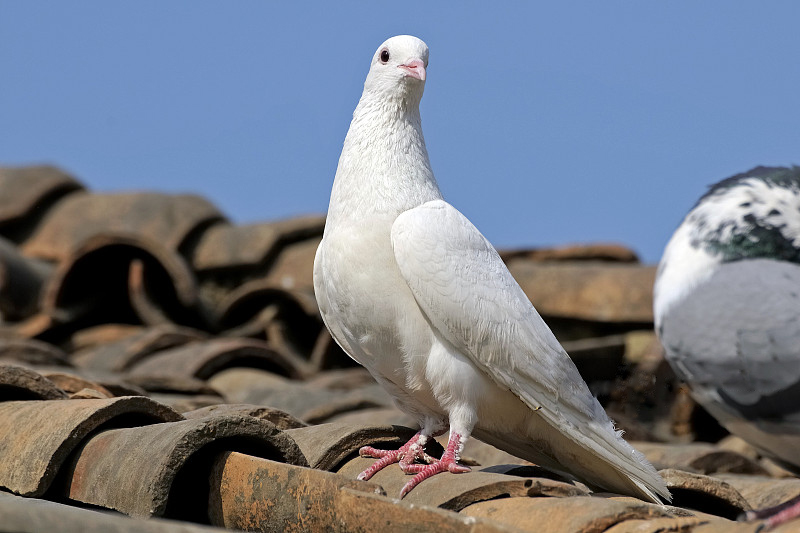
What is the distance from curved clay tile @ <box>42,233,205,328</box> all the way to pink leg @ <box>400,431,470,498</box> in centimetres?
479

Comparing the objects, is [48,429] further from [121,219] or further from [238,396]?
[121,219]

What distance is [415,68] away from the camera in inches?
149

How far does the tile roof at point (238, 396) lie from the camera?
2.57 m

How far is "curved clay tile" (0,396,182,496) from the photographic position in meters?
2.96

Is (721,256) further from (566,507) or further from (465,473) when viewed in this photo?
(465,473)

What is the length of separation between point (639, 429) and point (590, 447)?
2.37 metres

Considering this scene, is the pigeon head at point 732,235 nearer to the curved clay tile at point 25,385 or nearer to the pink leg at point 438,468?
the pink leg at point 438,468

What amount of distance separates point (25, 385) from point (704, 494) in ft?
7.48

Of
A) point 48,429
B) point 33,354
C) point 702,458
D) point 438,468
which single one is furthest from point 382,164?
point 33,354

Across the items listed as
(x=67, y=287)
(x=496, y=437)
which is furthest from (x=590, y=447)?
(x=67, y=287)

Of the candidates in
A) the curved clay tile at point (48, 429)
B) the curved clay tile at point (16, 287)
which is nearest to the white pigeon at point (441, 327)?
the curved clay tile at point (48, 429)

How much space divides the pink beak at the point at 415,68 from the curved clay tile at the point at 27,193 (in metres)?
6.60

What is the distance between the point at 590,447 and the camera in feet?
11.1

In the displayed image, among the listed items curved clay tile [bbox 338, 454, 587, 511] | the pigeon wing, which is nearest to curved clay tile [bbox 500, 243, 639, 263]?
the pigeon wing
